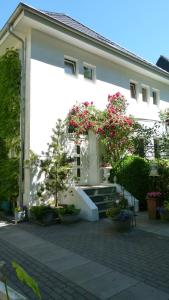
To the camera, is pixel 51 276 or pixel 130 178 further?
pixel 130 178

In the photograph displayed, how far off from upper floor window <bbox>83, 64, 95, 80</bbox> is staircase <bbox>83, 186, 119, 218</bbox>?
5013 millimetres

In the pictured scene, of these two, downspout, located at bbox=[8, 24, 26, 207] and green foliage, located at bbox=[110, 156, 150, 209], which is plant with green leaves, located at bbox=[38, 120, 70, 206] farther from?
green foliage, located at bbox=[110, 156, 150, 209]

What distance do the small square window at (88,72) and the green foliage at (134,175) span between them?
13.3ft

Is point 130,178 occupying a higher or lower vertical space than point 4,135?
lower

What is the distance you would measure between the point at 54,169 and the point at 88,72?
5.14 meters

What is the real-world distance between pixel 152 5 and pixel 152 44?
3.03 m

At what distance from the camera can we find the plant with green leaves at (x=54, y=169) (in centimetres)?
919

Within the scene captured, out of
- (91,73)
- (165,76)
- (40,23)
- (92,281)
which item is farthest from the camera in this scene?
(165,76)

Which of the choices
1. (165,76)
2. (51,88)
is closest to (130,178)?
(51,88)

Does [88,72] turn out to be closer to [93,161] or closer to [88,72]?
[88,72]

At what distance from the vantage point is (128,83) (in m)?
13.7

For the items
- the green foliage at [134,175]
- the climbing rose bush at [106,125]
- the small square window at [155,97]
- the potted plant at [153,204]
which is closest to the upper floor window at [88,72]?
the climbing rose bush at [106,125]

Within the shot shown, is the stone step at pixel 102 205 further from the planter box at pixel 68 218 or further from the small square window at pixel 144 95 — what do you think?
the small square window at pixel 144 95

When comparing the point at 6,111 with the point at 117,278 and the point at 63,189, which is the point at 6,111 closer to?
the point at 63,189
